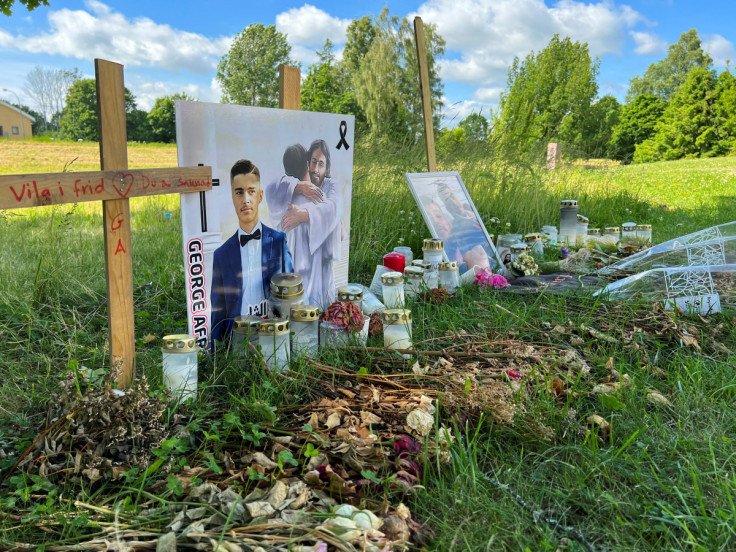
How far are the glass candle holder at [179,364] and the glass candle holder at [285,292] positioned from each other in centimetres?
71

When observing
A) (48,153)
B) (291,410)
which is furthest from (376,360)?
(48,153)

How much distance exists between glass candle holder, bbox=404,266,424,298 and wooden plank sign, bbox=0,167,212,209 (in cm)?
157

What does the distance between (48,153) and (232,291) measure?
24.7 meters

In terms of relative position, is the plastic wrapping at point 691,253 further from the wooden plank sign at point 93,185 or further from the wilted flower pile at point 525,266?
the wooden plank sign at point 93,185

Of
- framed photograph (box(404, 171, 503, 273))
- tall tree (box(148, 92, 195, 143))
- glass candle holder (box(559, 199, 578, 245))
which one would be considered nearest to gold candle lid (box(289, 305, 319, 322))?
framed photograph (box(404, 171, 503, 273))

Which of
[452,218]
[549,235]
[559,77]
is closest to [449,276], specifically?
[452,218]

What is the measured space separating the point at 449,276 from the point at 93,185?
252cm

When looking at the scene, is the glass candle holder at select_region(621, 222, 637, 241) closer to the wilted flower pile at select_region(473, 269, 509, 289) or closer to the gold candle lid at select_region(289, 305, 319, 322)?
the wilted flower pile at select_region(473, 269, 509, 289)

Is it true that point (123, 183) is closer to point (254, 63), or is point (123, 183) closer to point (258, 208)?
point (258, 208)

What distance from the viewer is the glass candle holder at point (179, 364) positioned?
237 centimetres

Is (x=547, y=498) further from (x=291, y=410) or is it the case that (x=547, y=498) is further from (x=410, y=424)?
(x=291, y=410)

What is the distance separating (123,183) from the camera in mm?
2346

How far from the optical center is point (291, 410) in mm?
2316

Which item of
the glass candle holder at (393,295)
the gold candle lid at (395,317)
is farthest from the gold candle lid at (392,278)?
the gold candle lid at (395,317)
